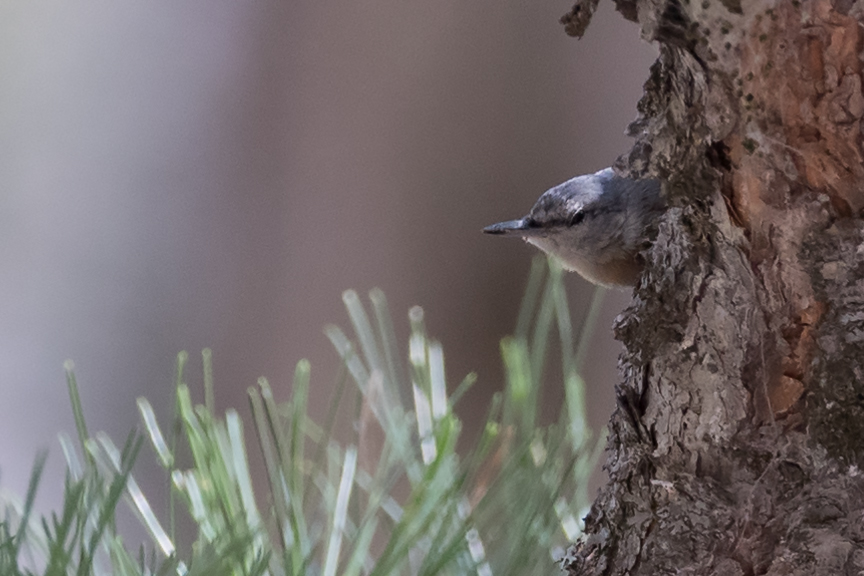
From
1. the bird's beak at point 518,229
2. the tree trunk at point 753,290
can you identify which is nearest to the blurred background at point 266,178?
the bird's beak at point 518,229

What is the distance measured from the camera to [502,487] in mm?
509

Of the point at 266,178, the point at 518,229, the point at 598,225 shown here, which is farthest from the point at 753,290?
the point at 266,178

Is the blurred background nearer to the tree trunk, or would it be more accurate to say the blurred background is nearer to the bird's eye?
the bird's eye

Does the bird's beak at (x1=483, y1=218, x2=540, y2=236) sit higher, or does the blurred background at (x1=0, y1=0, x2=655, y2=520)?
the blurred background at (x1=0, y1=0, x2=655, y2=520)

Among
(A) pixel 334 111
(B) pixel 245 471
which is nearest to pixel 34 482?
(B) pixel 245 471

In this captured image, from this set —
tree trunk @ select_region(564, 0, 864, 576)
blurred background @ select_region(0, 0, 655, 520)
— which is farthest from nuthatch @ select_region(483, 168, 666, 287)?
blurred background @ select_region(0, 0, 655, 520)

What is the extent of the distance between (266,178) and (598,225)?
124 cm

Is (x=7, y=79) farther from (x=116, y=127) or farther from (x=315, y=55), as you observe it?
(x=315, y=55)

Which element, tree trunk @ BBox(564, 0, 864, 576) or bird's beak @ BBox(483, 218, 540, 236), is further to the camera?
bird's beak @ BBox(483, 218, 540, 236)

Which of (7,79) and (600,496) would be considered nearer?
(600,496)

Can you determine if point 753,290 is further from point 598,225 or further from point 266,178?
point 266,178

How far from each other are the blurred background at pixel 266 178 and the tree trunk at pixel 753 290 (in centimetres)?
132

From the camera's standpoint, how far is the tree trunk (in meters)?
0.35

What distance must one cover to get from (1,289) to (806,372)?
171 cm
